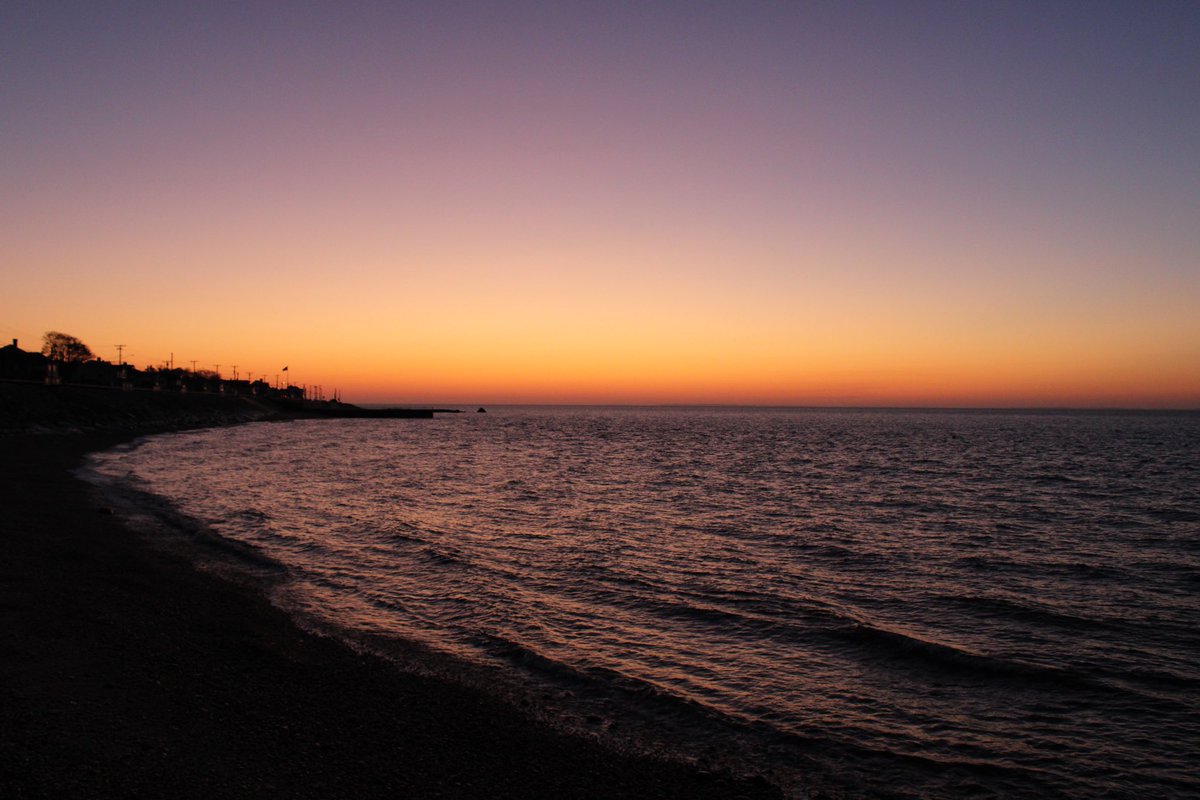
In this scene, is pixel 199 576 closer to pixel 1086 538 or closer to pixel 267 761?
pixel 267 761

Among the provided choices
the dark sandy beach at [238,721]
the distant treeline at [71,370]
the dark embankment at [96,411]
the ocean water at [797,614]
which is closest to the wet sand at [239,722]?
the dark sandy beach at [238,721]

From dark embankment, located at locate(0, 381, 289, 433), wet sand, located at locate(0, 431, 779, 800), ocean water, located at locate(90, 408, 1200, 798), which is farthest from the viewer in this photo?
dark embankment, located at locate(0, 381, 289, 433)

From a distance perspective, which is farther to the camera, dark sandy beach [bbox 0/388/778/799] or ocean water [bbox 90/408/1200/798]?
ocean water [bbox 90/408/1200/798]

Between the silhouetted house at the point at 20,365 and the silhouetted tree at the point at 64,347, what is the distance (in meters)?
57.7

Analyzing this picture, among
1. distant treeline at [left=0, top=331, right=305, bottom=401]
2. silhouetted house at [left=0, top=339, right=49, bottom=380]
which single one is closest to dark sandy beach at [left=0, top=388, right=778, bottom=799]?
distant treeline at [left=0, top=331, right=305, bottom=401]

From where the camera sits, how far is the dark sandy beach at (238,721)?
7.89 meters

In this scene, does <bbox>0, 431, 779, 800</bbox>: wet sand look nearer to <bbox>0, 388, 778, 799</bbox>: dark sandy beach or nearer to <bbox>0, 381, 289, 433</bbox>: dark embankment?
<bbox>0, 388, 778, 799</bbox>: dark sandy beach

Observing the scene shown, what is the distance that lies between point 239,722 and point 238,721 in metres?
0.03

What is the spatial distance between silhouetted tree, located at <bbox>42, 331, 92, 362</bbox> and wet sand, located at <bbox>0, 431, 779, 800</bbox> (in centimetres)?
19919

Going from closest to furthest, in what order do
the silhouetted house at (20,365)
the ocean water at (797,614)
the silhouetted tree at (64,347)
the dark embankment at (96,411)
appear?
1. the ocean water at (797,614)
2. the dark embankment at (96,411)
3. the silhouetted house at (20,365)
4. the silhouetted tree at (64,347)

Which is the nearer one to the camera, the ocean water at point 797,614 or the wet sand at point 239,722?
the wet sand at point 239,722

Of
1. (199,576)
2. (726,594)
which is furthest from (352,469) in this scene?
(726,594)

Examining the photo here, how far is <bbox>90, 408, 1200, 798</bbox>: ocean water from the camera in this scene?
1005cm

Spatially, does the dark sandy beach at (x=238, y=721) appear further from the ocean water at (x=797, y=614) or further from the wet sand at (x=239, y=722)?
the ocean water at (x=797, y=614)
